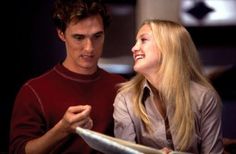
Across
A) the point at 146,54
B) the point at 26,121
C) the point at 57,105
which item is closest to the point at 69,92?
the point at 57,105

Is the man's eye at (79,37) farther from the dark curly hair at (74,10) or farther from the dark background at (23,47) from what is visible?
the dark background at (23,47)

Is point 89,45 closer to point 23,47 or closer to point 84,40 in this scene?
point 84,40

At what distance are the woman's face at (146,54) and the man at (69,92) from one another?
0.48 ft

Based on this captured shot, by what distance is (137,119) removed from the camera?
1284 mm

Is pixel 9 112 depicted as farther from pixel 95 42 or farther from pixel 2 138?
pixel 95 42

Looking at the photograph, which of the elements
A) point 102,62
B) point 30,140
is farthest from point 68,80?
point 102,62

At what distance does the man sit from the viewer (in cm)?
131

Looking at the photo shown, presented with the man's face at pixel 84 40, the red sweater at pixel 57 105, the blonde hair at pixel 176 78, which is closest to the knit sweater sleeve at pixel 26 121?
the red sweater at pixel 57 105

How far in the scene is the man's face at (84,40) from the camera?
133cm

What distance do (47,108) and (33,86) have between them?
0.08 metres

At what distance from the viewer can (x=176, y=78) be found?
1288mm

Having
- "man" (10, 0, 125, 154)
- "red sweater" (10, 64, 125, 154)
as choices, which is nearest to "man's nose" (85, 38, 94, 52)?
"man" (10, 0, 125, 154)

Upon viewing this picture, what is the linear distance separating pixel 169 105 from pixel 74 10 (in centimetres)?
40

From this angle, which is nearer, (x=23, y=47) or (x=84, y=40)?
(x=84, y=40)
